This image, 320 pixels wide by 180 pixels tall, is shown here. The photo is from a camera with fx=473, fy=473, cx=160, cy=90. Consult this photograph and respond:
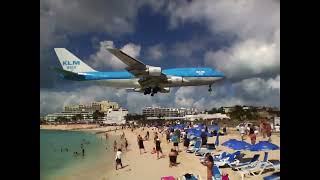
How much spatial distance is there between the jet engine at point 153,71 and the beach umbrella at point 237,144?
88 centimetres

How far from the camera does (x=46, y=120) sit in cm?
403

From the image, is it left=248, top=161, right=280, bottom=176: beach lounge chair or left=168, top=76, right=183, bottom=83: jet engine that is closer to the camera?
left=248, top=161, right=280, bottom=176: beach lounge chair

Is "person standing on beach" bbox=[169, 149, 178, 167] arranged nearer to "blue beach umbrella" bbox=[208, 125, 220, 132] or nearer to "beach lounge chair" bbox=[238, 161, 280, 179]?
"blue beach umbrella" bbox=[208, 125, 220, 132]

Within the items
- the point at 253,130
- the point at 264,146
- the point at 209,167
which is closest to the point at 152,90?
the point at 209,167

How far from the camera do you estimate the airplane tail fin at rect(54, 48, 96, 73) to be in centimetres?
404

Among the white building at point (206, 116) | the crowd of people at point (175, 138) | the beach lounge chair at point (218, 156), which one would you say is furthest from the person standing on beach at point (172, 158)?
the white building at point (206, 116)

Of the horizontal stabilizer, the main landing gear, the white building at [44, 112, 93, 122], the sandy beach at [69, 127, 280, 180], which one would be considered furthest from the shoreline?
the horizontal stabilizer

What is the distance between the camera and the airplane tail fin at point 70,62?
4043 millimetres

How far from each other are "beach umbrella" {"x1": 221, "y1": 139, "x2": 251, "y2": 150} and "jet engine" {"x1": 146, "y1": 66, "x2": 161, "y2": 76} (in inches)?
34.5
